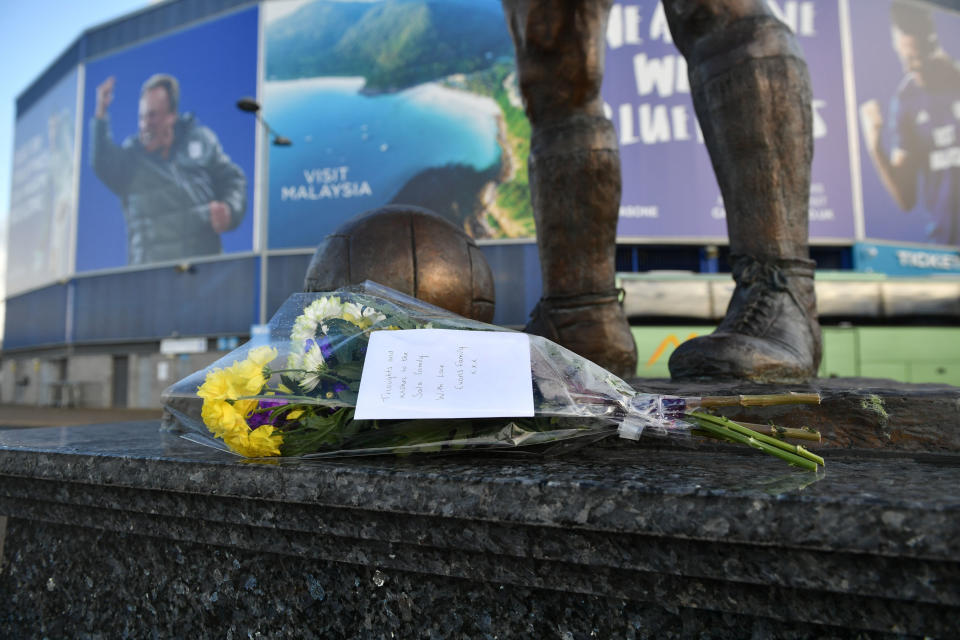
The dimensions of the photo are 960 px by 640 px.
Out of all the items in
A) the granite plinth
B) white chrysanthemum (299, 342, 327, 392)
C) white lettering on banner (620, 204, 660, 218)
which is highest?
white lettering on banner (620, 204, 660, 218)

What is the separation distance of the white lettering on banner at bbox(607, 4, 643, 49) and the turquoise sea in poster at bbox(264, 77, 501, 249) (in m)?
3.81

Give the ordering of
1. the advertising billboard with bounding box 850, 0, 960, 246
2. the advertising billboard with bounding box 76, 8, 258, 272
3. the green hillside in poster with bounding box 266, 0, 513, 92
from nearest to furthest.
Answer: the advertising billboard with bounding box 850, 0, 960, 246, the green hillside in poster with bounding box 266, 0, 513, 92, the advertising billboard with bounding box 76, 8, 258, 272

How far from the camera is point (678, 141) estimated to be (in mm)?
16547

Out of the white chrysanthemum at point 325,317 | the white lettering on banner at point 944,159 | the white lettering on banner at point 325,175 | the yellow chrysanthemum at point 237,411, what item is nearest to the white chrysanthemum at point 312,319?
the white chrysanthemum at point 325,317

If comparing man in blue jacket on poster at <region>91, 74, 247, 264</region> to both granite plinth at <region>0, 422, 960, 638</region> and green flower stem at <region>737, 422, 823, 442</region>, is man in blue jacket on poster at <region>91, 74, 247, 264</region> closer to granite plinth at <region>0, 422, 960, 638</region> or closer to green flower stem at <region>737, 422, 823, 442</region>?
granite plinth at <region>0, 422, 960, 638</region>

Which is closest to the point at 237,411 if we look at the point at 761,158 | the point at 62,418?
the point at 761,158

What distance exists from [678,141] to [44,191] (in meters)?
24.6

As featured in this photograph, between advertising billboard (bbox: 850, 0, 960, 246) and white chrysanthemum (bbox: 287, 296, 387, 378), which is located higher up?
advertising billboard (bbox: 850, 0, 960, 246)

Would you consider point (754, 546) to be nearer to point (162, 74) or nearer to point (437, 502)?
point (437, 502)

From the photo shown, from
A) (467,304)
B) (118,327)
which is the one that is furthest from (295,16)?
(467,304)

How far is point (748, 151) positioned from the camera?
1.89m

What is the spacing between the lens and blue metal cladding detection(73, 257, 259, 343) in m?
18.9

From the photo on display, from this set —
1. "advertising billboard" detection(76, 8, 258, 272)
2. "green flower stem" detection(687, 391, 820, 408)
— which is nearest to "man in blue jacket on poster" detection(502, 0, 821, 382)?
"green flower stem" detection(687, 391, 820, 408)

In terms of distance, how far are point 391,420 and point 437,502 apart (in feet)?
0.60
